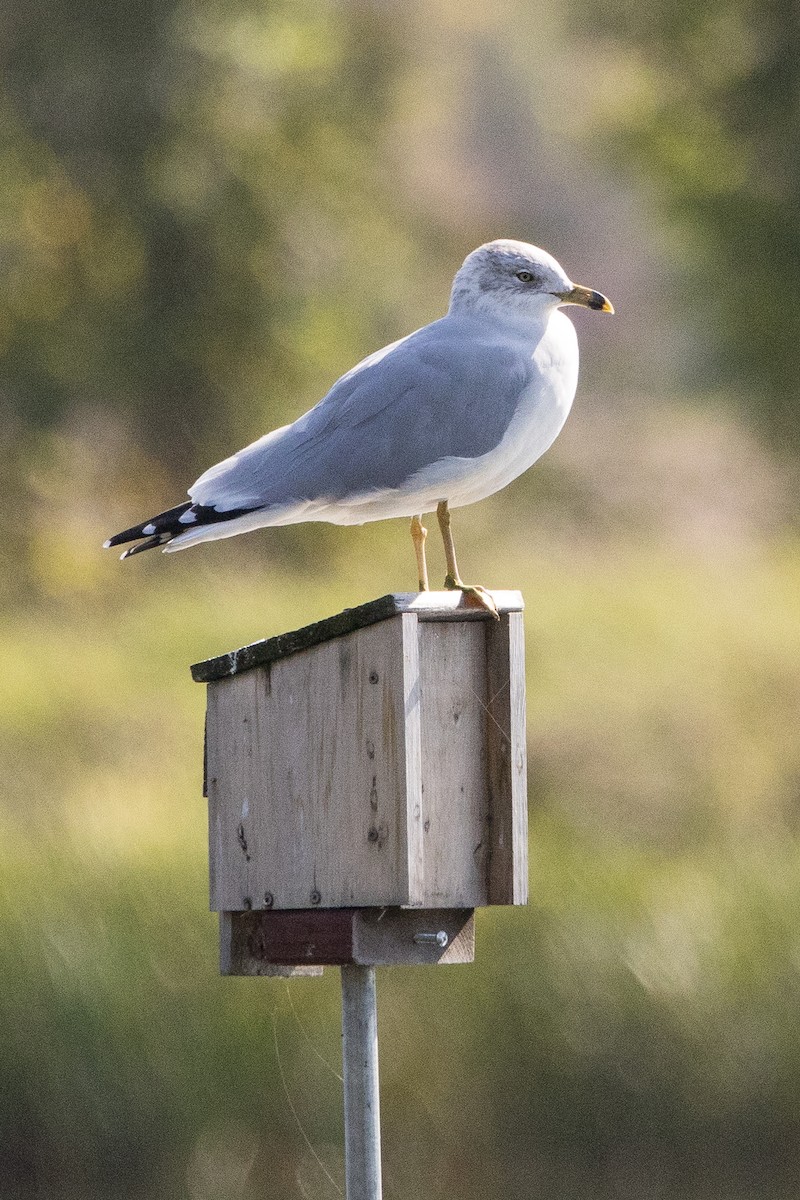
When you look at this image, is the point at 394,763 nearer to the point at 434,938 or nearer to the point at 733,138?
the point at 434,938

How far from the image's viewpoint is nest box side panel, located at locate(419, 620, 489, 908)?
2.63 metres

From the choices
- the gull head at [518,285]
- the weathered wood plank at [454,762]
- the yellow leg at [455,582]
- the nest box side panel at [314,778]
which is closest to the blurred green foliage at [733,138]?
the gull head at [518,285]

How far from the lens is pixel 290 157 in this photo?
471 inches

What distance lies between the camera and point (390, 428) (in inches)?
112

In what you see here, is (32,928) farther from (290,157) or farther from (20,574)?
(290,157)

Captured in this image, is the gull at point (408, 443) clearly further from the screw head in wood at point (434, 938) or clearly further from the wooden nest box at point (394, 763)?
the screw head in wood at point (434, 938)

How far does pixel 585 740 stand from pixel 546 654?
81 cm

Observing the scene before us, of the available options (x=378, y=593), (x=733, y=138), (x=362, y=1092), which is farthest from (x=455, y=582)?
(x=733, y=138)

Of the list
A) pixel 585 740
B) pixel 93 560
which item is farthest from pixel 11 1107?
pixel 93 560

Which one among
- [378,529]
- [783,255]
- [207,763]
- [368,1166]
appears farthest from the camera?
[378,529]

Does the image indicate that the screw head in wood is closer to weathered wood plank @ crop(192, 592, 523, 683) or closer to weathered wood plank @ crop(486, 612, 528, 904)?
weathered wood plank @ crop(486, 612, 528, 904)

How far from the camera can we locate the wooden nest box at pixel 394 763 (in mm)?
2572

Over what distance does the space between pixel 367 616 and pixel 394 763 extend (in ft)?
0.72

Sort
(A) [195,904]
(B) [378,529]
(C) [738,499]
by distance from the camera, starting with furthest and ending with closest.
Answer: (C) [738,499], (B) [378,529], (A) [195,904]
